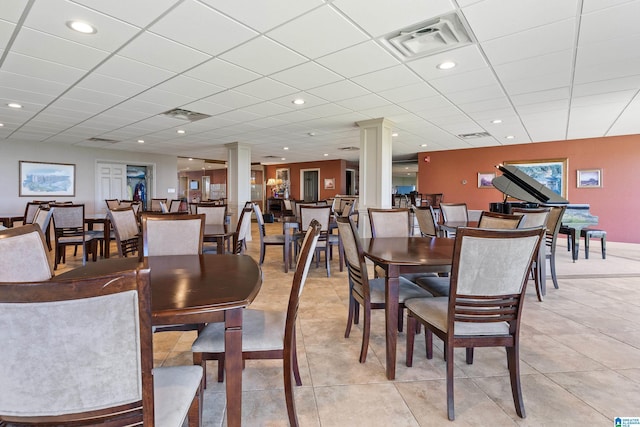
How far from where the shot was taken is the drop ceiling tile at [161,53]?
2.66 metres

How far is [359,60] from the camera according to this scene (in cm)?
305

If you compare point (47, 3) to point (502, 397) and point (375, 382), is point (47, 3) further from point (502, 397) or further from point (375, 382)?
point (502, 397)

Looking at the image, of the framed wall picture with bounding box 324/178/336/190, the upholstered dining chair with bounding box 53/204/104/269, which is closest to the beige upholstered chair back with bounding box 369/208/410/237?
the upholstered dining chair with bounding box 53/204/104/269

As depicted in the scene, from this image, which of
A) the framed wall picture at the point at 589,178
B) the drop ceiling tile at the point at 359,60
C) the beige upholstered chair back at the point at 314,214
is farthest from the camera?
the framed wall picture at the point at 589,178

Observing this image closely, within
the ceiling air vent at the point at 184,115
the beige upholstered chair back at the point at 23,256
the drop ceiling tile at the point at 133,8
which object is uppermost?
the ceiling air vent at the point at 184,115

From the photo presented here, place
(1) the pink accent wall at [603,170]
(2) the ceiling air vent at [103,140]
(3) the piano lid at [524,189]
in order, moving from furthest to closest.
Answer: (2) the ceiling air vent at [103,140] → (1) the pink accent wall at [603,170] → (3) the piano lid at [524,189]

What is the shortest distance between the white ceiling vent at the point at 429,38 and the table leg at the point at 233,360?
2.46 metres

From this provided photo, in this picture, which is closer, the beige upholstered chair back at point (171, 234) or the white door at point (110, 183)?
the beige upholstered chair back at point (171, 234)

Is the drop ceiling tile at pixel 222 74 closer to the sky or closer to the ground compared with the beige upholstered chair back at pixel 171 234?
closer to the sky

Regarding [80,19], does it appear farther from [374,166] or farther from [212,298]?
[374,166]

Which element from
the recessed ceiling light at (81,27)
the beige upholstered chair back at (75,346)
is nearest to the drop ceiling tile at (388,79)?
the recessed ceiling light at (81,27)

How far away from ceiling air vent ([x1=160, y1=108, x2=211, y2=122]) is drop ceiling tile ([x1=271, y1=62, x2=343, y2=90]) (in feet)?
7.09

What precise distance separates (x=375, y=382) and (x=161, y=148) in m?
8.74

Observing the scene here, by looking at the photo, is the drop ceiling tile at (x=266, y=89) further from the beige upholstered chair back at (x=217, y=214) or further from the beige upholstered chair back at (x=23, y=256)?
the beige upholstered chair back at (x=23, y=256)
